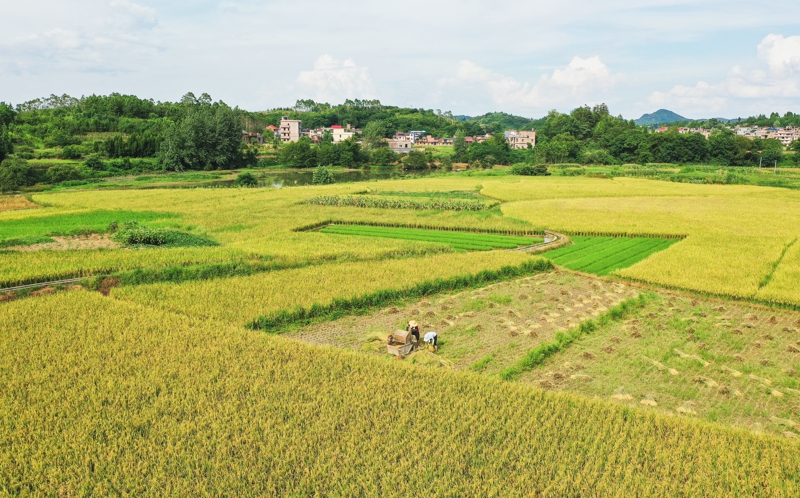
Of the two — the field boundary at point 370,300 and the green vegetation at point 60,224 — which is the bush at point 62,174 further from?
the field boundary at point 370,300

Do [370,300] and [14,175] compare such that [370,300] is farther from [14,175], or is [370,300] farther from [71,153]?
[71,153]

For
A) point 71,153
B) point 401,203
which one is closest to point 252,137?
point 71,153

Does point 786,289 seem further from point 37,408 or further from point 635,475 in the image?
point 37,408

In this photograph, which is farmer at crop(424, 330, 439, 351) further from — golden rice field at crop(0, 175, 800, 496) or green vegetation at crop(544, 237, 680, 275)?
green vegetation at crop(544, 237, 680, 275)

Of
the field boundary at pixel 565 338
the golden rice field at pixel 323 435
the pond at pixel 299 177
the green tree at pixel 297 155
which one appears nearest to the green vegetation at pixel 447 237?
the field boundary at pixel 565 338

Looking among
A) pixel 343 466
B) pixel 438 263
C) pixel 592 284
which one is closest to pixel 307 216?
pixel 438 263

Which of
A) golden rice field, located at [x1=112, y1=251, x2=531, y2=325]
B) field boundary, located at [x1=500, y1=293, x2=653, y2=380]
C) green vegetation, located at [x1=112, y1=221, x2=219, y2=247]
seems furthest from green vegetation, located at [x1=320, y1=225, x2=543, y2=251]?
field boundary, located at [x1=500, y1=293, x2=653, y2=380]

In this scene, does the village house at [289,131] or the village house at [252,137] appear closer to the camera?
the village house at [252,137]
